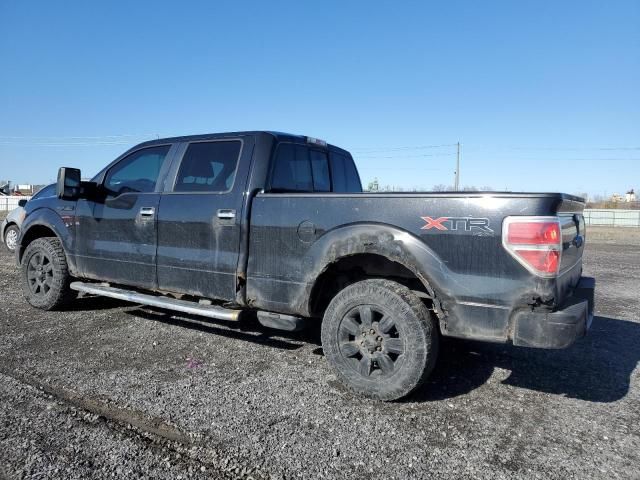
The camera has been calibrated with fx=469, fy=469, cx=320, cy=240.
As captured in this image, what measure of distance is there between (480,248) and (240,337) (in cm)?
274

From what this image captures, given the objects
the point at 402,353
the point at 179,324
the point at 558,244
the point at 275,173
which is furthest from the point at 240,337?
the point at 558,244

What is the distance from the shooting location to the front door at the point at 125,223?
4.65 m

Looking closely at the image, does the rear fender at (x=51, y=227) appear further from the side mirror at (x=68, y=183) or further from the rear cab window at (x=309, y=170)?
the rear cab window at (x=309, y=170)

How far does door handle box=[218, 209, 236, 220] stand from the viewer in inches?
158

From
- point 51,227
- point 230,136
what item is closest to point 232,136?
point 230,136

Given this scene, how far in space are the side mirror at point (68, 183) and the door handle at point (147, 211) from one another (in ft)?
3.29

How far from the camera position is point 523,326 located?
2887mm

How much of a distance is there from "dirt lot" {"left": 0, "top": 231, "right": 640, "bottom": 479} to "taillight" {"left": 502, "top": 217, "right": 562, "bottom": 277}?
1.05 metres

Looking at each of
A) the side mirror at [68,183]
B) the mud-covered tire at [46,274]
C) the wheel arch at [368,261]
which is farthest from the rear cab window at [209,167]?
the mud-covered tire at [46,274]

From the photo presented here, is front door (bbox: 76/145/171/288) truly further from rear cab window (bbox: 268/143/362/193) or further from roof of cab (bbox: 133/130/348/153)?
rear cab window (bbox: 268/143/362/193)

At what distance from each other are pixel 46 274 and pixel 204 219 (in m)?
2.67

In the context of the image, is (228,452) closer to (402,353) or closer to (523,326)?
(402,353)

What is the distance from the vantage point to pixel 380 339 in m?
3.36

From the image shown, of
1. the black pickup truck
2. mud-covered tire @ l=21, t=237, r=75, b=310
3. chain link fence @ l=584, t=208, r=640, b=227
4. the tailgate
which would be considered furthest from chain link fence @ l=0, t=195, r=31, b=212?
chain link fence @ l=584, t=208, r=640, b=227
